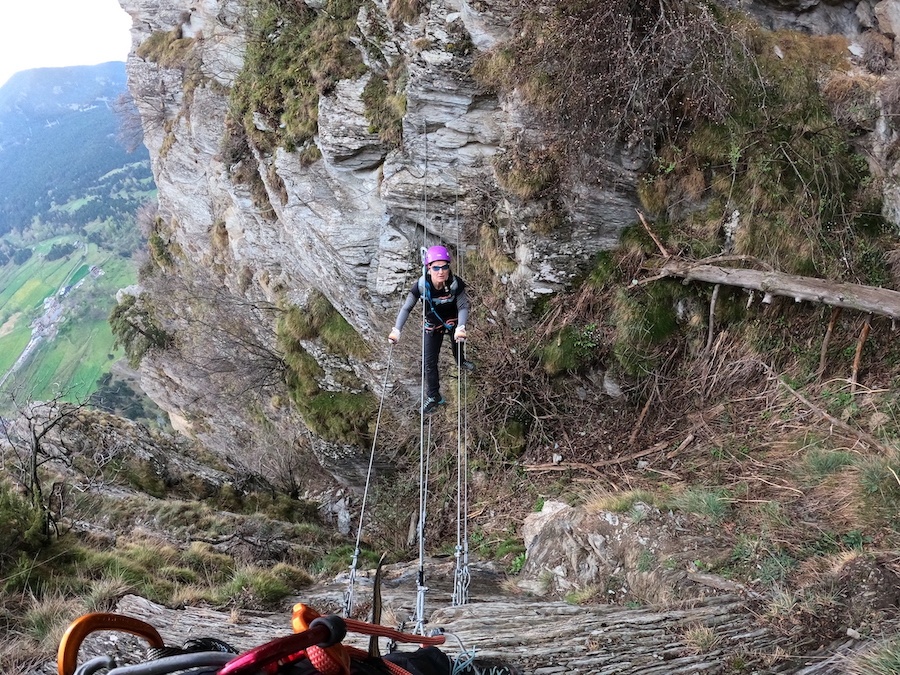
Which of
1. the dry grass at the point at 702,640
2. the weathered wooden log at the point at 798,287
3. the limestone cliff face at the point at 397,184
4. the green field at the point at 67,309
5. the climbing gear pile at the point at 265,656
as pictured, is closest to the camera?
the climbing gear pile at the point at 265,656

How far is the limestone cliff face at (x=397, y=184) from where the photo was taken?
281 inches

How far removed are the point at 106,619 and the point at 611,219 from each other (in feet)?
22.9

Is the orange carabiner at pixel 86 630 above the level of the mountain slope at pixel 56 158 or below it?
below

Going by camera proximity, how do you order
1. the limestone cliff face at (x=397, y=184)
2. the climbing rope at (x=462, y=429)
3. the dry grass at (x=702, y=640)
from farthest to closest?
the limestone cliff face at (x=397, y=184)
the climbing rope at (x=462, y=429)
the dry grass at (x=702, y=640)

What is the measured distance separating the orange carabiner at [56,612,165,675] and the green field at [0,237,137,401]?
79.0 metres

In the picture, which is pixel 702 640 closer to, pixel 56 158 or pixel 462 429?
pixel 462 429

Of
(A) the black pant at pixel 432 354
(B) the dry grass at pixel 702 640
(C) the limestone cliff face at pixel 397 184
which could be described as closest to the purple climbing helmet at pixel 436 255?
(A) the black pant at pixel 432 354

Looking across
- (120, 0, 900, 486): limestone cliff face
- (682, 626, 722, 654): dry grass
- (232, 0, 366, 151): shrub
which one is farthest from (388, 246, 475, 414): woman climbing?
(232, 0, 366, 151): shrub

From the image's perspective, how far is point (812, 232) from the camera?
584 cm

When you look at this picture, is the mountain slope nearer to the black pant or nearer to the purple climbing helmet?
the black pant

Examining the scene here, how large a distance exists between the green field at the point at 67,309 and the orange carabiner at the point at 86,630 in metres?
79.0

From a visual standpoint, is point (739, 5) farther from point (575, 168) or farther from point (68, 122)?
point (68, 122)

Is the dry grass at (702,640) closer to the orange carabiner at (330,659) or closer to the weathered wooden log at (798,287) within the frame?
the orange carabiner at (330,659)

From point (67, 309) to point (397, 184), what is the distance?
101m
